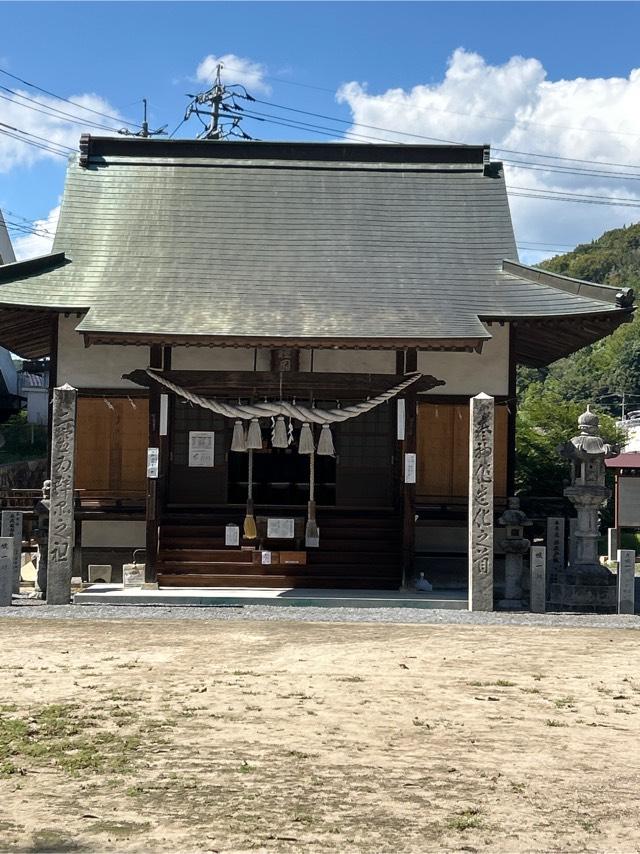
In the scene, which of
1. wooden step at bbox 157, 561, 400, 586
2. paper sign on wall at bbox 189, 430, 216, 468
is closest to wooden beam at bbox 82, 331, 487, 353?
paper sign on wall at bbox 189, 430, 216, 468

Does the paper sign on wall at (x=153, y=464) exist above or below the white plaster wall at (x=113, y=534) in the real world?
above

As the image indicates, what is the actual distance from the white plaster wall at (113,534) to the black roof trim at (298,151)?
787 centimetres

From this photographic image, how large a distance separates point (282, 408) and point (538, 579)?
15.5ft

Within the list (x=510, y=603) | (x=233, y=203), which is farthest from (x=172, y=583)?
(x=233, y=203)

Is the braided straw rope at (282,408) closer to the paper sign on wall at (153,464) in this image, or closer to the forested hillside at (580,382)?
the paper sign on wall at (153,464)

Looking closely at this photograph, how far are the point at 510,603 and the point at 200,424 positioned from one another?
636cm

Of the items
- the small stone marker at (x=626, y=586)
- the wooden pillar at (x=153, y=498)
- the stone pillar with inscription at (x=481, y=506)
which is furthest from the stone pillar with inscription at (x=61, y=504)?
the small stone marker at (x=626, y=586)

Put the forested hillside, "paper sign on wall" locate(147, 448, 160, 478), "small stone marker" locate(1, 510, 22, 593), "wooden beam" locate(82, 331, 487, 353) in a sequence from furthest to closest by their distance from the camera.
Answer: the forested hillside < "paper sign on wall" locate(147, 448, 160, 478) < "small stone marker" locate(1, 510, 22, 593) < "wooden beam" locate(82, 331, 487, 353)

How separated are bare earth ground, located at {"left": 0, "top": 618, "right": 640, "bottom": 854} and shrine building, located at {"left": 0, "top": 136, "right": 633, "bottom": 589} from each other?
4.37 meters

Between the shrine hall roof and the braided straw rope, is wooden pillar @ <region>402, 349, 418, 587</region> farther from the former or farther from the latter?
the shrine hall roof

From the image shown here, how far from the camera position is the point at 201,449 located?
651 inches

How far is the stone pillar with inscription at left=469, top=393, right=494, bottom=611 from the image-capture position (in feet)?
43.7

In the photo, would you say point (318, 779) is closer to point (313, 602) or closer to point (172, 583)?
point (313, 602)

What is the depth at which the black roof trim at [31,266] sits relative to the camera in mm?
15594
